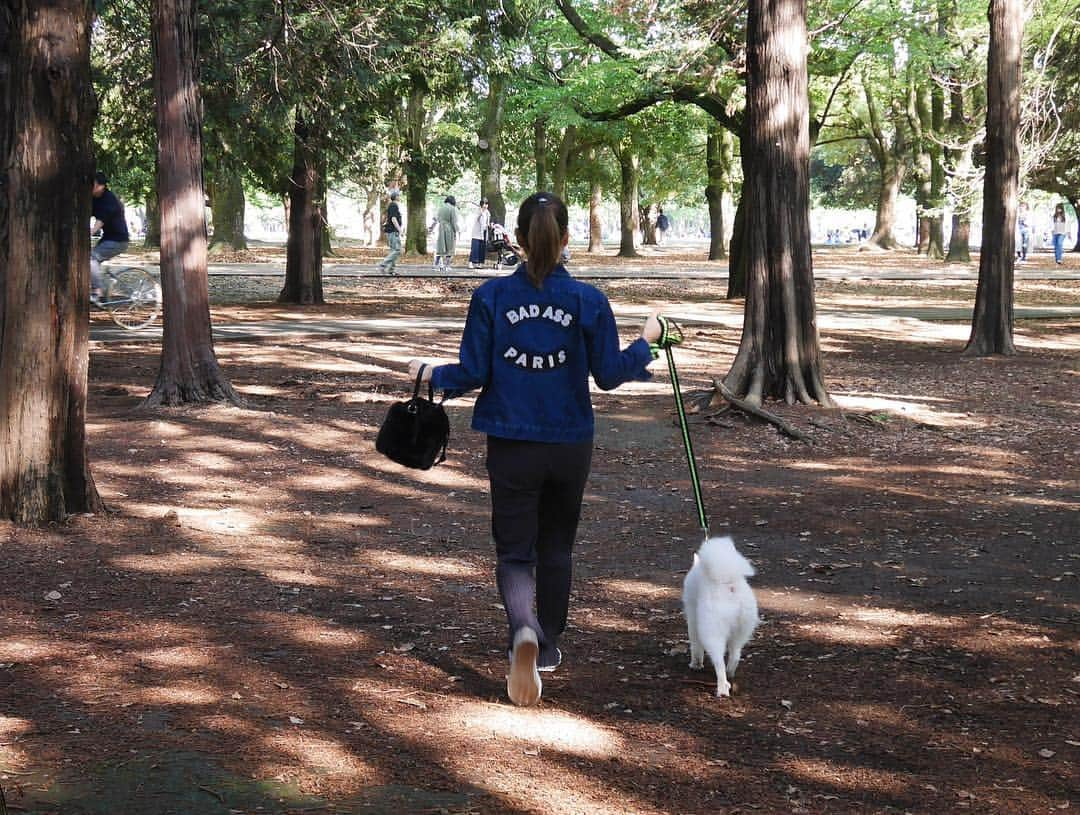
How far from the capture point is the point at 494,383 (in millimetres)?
4355

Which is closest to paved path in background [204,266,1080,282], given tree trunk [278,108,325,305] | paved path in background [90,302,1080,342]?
tree trunk [278,108,325,305]

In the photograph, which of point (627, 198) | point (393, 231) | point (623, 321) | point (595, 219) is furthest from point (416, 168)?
point (595, 219)

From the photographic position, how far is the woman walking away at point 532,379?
4293 mm

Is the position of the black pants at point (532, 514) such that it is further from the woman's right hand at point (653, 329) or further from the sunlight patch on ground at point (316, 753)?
the sunlight patch on ground at point (316, 753)

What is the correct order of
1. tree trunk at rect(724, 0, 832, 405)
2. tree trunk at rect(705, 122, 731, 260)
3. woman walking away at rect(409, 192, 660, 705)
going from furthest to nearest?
1. tree trunk at rect(705, 122, 731, 260)
2. tree trunk at rect(724, 0, 832, 405)
3. woman walking away at rect(409, 192, 660, 705)

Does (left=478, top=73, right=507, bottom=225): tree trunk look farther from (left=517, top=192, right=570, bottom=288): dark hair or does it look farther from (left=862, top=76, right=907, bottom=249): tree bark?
(left=517, top=192, right=570, bottom=288): dark hair

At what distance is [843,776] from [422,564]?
3.28 m

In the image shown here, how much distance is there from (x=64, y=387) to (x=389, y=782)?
401cm

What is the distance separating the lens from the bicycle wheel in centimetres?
1723

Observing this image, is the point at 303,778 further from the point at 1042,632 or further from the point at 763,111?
the point at 763,111

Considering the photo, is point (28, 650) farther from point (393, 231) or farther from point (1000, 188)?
point (393, 231)

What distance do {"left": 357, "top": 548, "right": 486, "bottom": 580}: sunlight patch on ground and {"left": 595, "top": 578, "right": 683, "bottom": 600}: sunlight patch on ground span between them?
0.69m

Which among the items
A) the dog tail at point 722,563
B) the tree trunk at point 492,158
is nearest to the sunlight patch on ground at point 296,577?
the dog tail at point 722,563

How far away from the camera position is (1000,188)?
16297 millimetres
